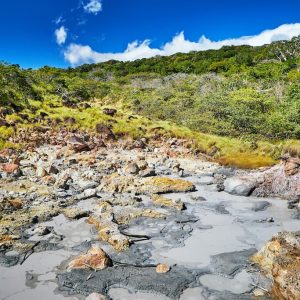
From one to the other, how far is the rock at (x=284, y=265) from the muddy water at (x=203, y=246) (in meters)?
0.68

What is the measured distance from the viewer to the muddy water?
28.5ft

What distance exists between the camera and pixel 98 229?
1200 centimetres

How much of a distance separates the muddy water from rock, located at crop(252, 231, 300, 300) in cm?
68

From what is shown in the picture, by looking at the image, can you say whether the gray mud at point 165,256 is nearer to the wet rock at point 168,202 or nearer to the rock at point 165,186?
the wet rock at point 168,202

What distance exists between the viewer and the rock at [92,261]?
371 inches

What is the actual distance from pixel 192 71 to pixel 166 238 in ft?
176

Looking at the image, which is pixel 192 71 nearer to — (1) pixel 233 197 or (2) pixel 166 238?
(1) pixel 233 197

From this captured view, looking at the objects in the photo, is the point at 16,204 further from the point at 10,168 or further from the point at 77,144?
the point at 77,144

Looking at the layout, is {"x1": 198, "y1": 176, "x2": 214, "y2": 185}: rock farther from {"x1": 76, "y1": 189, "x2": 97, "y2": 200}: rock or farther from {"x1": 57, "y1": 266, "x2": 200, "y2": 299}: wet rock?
{"x1": 57, "y1": 266, "x2": 200, "y2": 299}: wet rock

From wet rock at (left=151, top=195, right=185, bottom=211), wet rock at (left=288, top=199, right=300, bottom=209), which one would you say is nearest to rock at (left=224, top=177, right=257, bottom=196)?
wet rock at (left=288, top=199, right=300, bottom=209)

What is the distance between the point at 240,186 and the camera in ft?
53.4

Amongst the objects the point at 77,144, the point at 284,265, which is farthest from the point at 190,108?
the point at 284,265

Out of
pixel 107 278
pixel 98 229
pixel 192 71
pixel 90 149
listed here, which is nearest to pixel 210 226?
pixel 98 229

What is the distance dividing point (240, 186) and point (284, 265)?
28.7ft
